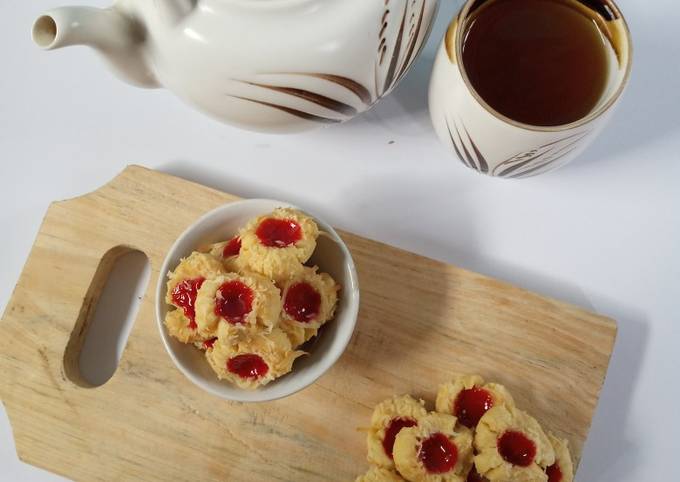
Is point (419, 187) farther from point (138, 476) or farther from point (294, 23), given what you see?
point (138, 476)

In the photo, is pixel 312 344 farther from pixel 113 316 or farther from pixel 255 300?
pixel 113 316

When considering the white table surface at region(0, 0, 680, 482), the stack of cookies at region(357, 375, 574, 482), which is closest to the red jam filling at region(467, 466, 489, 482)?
the stack of cookies at region(357, 375, 574, 482)

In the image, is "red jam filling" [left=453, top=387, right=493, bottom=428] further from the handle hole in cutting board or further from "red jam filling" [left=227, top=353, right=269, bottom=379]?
the handle hole in cutting board

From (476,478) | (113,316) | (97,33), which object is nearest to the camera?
(97,33)

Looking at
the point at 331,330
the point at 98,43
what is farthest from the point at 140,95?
the point at 331,330

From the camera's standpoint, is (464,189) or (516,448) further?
(464,189)

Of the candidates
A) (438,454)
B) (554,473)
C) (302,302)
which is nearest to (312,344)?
(302,302)
